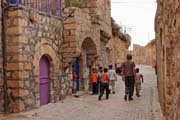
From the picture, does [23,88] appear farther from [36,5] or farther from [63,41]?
[63,41]

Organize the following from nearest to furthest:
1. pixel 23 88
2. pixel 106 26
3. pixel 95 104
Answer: pixel 23 88, pixel 95 104, pixel 106 26

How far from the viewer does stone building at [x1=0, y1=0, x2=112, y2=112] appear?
9.91m

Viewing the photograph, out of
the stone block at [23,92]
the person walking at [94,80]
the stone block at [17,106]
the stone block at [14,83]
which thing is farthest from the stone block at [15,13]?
the person walking at [94,80]

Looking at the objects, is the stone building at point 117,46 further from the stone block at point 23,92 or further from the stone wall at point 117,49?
the stone block at point 23,92

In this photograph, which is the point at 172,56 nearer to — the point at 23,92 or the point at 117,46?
the point at 23,92

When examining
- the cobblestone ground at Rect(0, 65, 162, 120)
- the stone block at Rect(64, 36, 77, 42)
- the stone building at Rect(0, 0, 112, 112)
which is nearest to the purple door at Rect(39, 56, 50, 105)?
the stone building at Rect(0, 0, 112, 112)

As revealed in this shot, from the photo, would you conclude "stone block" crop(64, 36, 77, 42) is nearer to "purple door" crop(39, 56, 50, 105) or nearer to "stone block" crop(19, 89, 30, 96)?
"purple door" crop(39, 56, 50, 105)

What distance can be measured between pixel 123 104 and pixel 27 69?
3.49 m

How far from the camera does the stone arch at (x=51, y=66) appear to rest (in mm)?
10758

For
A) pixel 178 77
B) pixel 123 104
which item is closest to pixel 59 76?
pixel 123 104

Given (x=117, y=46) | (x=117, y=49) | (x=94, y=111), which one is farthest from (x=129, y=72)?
(x=117, y=49)

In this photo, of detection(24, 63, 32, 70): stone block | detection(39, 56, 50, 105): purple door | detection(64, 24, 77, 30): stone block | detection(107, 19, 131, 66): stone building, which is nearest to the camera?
detection(24, 63, 32, 70): stone block

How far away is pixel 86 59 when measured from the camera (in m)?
16.8

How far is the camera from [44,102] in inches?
464
